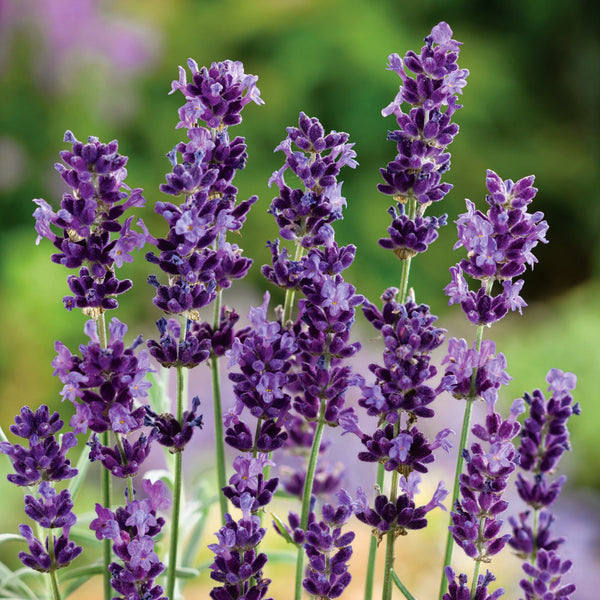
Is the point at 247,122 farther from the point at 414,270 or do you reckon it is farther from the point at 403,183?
the point at 403,183

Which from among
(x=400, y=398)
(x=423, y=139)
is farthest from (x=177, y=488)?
(x=423, y=139)

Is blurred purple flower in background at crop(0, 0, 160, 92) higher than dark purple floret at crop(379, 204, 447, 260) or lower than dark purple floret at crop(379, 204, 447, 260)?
higher

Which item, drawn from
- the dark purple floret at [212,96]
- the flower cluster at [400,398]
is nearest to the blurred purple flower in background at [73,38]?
the dark purple floret at [212,96]

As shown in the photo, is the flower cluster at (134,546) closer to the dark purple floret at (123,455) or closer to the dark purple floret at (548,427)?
the dark purple floret at (123,455)

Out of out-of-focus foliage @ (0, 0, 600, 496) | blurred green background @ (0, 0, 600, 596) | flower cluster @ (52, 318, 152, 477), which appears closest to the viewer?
flower cluster @ (52, 318, 152, 477)

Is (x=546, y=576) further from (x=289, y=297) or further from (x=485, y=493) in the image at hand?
(x=289, y=297)

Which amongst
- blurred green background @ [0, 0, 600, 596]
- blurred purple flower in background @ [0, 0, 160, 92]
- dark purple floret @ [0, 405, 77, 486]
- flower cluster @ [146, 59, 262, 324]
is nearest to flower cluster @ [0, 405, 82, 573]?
dark purple floret @ [0, 405, 77, 486]

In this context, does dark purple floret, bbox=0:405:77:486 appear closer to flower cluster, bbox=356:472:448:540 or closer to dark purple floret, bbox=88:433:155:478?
dark purple floret, bbox=88:433:155:478
